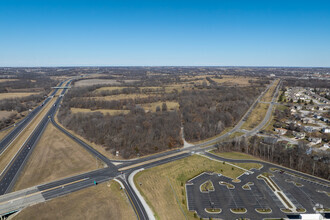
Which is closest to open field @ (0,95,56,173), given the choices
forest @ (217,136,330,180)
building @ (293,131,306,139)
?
forest @ (217,136,330,180)

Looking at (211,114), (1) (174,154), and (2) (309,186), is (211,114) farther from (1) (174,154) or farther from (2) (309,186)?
(2) (309,186)

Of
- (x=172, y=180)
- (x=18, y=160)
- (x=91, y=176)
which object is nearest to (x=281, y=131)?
(x=172, y=180)

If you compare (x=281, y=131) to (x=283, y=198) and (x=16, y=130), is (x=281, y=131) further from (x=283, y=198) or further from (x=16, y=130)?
(x=16, y=130)

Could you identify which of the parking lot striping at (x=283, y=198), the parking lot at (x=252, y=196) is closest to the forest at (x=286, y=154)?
the parking lot at (x=252, y=196)

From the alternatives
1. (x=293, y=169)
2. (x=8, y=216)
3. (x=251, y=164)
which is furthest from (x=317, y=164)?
(x=8, y=216)

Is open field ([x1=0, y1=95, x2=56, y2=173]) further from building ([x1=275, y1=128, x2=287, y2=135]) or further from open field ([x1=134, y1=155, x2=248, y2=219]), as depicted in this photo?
building ([x1=275, y1=128, x2=287, y2=135])

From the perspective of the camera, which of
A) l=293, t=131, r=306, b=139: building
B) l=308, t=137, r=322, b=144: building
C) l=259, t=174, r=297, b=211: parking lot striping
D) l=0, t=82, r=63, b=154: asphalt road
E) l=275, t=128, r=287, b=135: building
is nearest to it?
l=259, t=174, r=297, b=211: parking lot striping

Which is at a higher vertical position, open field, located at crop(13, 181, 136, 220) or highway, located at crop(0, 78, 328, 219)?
highway, located at crop(0, 78, 328, 219)
